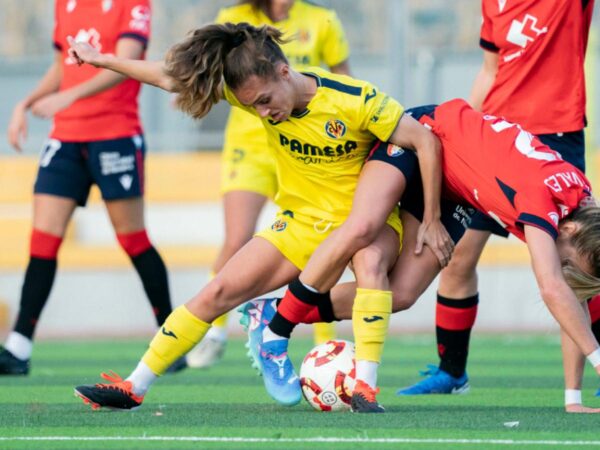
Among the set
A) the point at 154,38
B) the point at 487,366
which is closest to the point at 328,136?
the point at 487,366

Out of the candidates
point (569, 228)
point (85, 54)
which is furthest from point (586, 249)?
point (85, 54)

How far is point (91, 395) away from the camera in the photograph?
5.21 meters

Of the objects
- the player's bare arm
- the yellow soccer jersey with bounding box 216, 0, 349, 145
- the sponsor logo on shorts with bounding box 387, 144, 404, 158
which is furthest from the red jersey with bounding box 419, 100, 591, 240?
the yellow soccer jersey with bounding box 216, 0, 349, 145

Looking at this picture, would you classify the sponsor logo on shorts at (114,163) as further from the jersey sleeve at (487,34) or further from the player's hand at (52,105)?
the jersey sleeve at (487,34)

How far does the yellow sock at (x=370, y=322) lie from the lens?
5184 mm

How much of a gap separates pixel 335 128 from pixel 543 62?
124 centimetres

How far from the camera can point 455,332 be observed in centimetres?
633

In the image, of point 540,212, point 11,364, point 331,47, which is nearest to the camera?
point 540,212

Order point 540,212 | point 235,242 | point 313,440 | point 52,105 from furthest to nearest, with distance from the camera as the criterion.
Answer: point 235,242
point 52,105
point 540,212
point 313,440

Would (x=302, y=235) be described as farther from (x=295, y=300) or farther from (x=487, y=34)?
(x=487, y=34)

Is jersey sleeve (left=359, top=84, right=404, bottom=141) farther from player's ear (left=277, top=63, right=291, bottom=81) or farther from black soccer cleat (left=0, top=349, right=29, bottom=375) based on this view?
black soccer cleat (left=0, top=349, right=29, bottom=375)

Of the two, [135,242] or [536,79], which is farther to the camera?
[135,242]

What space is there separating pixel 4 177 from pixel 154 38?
221 centimetres

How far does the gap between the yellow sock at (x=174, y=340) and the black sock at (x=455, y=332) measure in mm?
1466
